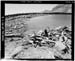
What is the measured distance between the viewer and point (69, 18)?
4.91ft

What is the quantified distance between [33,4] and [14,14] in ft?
1.11

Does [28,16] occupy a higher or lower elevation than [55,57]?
higher

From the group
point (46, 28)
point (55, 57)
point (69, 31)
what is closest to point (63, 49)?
point (55, 57)

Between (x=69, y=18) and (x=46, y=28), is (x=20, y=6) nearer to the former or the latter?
(x=46, y=28)

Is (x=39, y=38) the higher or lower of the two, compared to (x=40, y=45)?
higher

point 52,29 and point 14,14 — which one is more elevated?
point 14,14

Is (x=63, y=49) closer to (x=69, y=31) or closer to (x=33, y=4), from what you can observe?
(x=69, y=31)

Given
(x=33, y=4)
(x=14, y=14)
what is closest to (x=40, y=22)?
(x=33, y=4)

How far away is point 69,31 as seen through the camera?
1.50 meters

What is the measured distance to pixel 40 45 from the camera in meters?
1.49

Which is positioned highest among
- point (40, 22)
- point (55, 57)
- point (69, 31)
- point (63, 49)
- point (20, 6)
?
point (20, 6)

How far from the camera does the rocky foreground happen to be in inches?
58.3

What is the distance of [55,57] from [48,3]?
2.79 feet

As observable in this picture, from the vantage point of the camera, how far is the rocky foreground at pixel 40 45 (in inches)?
58.3
